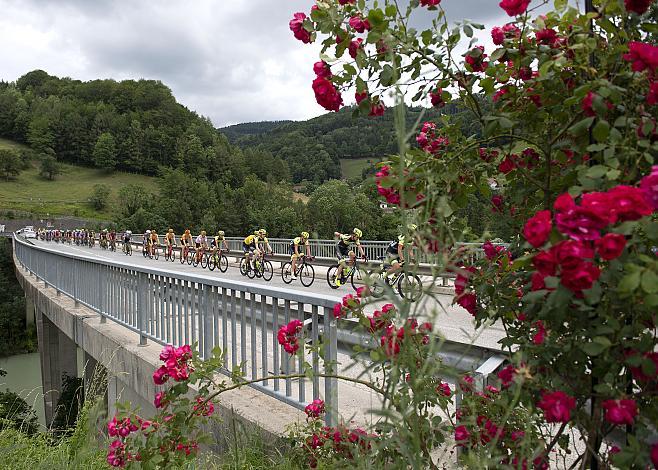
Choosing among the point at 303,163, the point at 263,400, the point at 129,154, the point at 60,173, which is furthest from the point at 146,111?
the point at 263,400

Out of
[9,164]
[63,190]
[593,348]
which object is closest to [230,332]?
[593,348]

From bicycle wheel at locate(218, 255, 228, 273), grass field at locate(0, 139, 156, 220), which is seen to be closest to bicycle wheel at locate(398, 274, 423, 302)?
bicycle wheel at locate(218, 255, 228, 273)

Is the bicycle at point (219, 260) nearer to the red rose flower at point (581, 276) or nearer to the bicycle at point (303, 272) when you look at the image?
the bicycle at point (303, 272)

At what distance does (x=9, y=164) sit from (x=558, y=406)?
135 meters

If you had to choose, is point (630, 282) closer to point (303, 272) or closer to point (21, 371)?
point (303, 272)

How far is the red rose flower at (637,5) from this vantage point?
1.79 m

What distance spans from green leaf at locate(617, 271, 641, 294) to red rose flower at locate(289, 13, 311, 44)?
A: 159 cm

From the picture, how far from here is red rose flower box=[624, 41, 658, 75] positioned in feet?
5.32

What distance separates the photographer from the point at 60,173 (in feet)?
411

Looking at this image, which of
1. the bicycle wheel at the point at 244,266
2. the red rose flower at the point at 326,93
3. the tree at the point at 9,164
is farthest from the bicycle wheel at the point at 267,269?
the tree at the point at 9,164

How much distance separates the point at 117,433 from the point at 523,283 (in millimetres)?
2322

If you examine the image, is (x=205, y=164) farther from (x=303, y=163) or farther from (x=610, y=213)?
(x=610, y=213)

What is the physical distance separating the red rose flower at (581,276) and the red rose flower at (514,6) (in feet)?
3.49

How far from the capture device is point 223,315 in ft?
15.9
